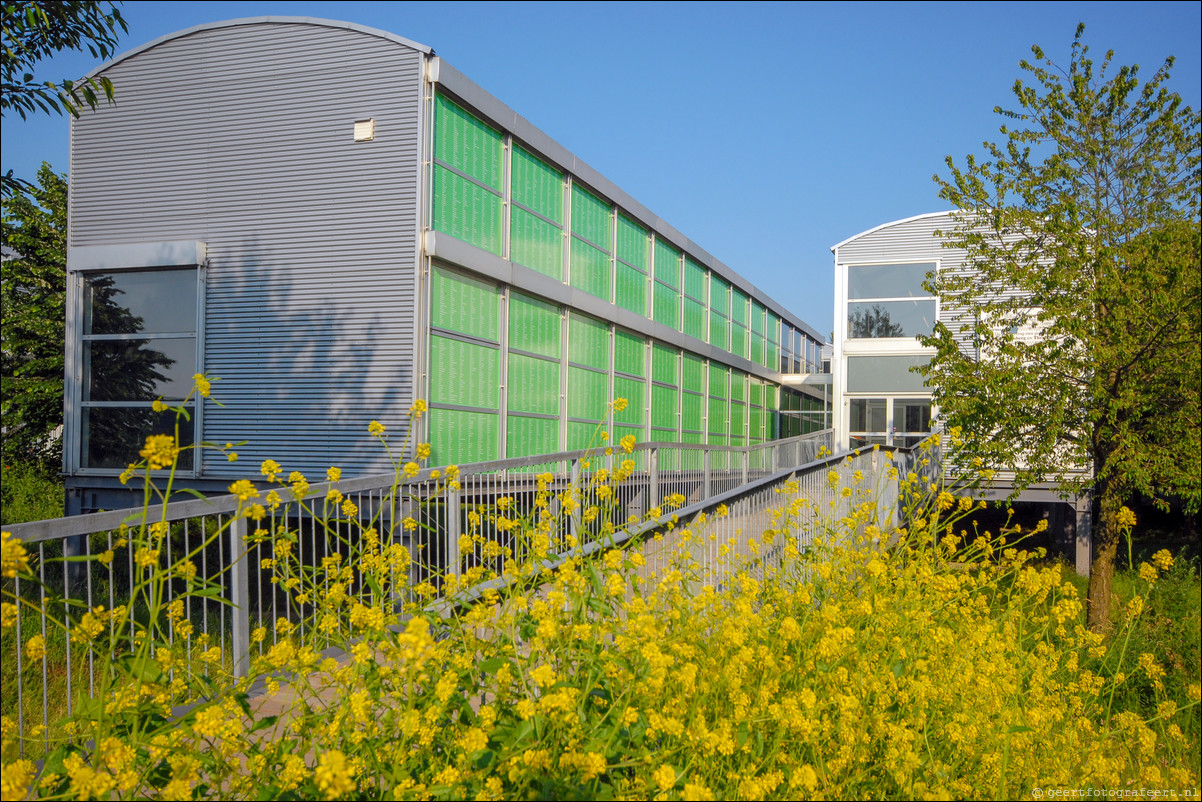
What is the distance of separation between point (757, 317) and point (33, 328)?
21.5 meters

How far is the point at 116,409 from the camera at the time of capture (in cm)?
1395

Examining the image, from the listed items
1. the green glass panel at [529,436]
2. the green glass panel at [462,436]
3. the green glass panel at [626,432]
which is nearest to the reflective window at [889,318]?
the green glass panel at [626,432]

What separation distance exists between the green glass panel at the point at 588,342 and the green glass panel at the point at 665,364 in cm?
294

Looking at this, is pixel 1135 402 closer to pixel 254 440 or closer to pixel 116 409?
pixel 254 440

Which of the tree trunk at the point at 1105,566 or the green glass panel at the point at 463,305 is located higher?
the green glass panel at the point at 463,305

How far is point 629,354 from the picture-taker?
65.6ft

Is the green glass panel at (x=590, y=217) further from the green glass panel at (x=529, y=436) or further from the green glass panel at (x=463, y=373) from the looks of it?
the green glass panel at (x=463, y=373)

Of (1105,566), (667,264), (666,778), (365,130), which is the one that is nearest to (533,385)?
(365,130)

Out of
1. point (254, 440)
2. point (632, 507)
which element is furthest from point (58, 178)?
point (632, 507)

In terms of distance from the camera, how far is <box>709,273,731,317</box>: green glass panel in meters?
26.2

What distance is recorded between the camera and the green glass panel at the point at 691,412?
23.3 m

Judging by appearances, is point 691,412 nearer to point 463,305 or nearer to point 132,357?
point 463,305

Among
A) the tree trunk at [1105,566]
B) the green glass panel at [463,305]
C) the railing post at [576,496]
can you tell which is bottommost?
the tree trunk at [1105,566]

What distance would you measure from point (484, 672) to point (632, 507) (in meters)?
8.61
